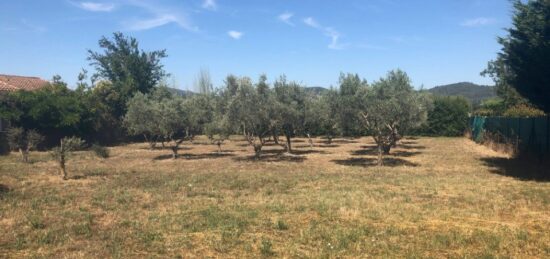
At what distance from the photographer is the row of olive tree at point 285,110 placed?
Answer: 23453 mm

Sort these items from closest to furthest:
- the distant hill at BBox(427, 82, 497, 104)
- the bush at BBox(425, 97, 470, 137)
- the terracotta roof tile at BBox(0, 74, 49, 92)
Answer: the terracotta roof tile at BBox(0, 74, 49, 92)
the bush at BBox(425, 97, 470, 137)
the distant hill at BBox(427, 82, 497, 104)

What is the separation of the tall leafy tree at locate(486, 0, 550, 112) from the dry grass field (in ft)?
12.3

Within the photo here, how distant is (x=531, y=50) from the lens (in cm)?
1714

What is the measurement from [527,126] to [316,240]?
69.2 ft

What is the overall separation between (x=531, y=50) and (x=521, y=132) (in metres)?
10.9

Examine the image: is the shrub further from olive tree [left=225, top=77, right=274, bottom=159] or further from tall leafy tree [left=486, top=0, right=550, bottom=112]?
olive tree [left=225, top=77, right=274, bottom=159]

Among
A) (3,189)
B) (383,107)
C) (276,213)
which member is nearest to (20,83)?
(3,189)

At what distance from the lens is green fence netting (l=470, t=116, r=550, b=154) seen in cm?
2239

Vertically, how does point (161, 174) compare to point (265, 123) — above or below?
below

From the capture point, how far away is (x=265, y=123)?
25688 millimetres

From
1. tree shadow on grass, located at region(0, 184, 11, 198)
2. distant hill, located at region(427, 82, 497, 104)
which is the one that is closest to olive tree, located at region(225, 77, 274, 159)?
tree shadow on grass, located at region(0, 184, 11, 198)

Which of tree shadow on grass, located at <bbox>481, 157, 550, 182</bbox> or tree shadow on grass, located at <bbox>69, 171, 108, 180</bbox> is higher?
tree shadow on grass, located at <bbox>69, 171, 108, 180</bbox>

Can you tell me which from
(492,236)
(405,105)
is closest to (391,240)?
(492,236)

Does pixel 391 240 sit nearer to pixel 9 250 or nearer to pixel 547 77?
pixel 9 250
